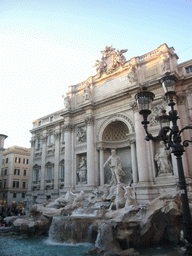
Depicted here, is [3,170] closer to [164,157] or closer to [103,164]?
[103,164]

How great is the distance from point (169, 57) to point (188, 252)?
16.3m

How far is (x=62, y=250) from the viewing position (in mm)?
11031

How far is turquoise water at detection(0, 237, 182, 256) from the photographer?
10.3 metres

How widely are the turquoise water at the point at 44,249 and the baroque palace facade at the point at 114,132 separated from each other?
21.8ft

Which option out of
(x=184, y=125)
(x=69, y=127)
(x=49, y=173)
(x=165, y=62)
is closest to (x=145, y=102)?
(x=184, y=125)

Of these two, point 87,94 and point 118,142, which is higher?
point 87,94

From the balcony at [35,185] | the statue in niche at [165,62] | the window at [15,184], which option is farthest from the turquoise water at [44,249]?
the window at [15,184]

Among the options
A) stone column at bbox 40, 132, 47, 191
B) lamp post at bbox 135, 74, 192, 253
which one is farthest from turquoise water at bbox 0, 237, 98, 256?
stone column at bbox 40, 132, 47, 191

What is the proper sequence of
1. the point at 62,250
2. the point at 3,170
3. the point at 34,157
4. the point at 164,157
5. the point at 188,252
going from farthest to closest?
1. the point at 3,170
2. the point at 34,157
3. the point at 164,157
4. the point at 62,250
5. the point at 188,252

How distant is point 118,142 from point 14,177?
27.9 metres

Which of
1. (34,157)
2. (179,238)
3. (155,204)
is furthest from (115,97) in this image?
(34,157)

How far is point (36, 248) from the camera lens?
11594 millimetres

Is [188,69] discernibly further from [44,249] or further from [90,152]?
[44,249]

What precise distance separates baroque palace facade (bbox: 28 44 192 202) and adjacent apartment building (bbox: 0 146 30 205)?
13.9 m
